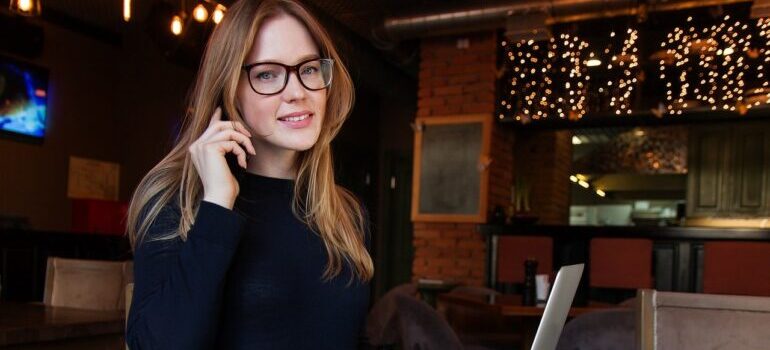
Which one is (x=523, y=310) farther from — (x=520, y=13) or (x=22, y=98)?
(x=22, y=98)

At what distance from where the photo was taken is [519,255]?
5.29 metres

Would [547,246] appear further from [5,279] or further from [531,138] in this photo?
[5,279]

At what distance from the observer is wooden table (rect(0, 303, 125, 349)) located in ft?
5.49

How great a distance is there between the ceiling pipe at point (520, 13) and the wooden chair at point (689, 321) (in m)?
4.00

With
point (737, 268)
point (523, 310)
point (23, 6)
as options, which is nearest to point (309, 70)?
point (523, 310)

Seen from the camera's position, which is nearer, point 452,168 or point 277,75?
point 277,75

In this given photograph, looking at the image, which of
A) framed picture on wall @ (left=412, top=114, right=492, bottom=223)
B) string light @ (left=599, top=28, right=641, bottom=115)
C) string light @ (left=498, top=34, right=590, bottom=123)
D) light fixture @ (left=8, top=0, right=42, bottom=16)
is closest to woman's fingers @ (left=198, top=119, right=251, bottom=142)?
light fixture @ (left=8, top=0, right=42, bottom=16)

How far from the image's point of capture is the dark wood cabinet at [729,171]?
7211mm

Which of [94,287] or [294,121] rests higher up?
[294,121]

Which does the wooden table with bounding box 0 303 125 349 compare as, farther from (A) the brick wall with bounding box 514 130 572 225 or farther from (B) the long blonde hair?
(A) the brick wall with bounding box 514 130 572 225

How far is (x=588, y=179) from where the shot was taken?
891 cm

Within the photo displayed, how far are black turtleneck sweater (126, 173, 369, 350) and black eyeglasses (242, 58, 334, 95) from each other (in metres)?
0.15

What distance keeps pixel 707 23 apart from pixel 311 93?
5806mm

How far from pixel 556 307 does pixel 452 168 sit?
5.32 metres
